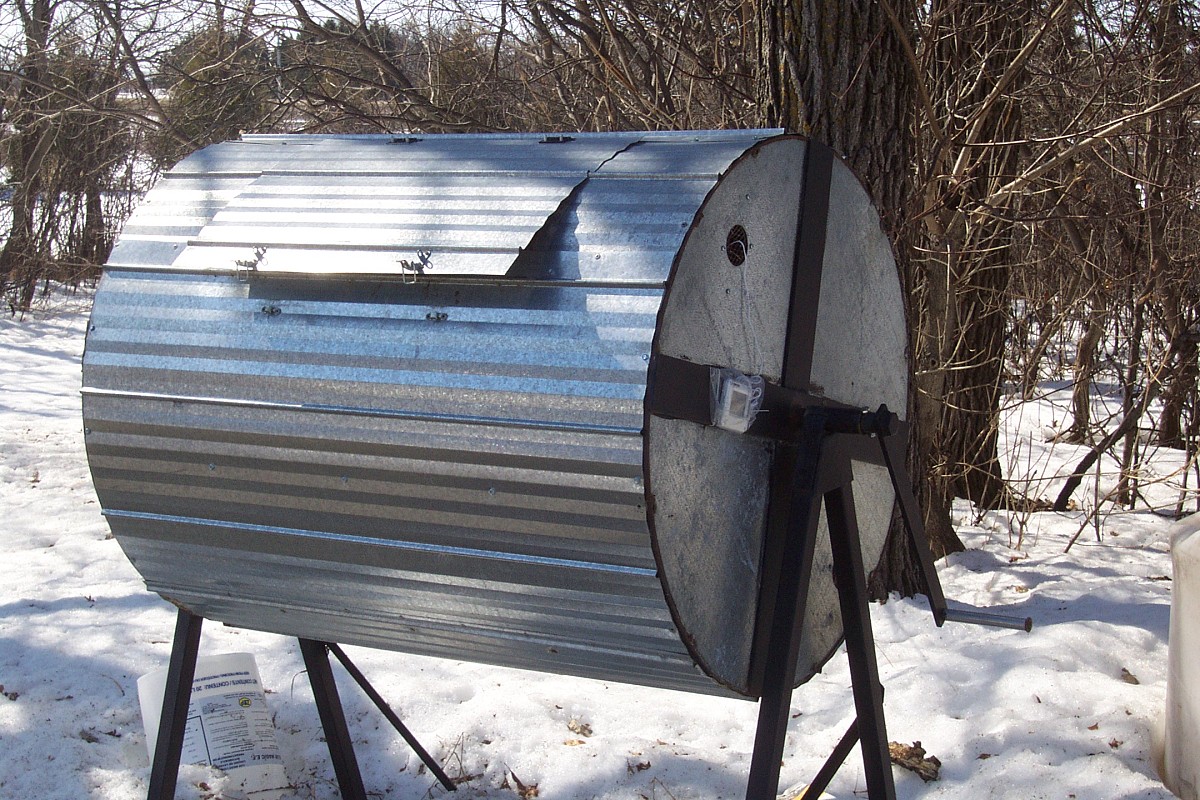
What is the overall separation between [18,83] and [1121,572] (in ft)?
32.9

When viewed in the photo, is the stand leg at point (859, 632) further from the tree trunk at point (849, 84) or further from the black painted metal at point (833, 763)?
the tree trunk at point (849, 84)

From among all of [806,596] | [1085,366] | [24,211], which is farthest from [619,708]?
[24,211]

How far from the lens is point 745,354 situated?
6.86ft

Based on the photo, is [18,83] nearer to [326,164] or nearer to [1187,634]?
[326,164]

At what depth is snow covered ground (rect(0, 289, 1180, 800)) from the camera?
10.2 ft

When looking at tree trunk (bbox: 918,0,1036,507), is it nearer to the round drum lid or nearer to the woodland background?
the woodland background

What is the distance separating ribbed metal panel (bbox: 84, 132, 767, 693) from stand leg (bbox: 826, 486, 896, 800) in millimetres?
330

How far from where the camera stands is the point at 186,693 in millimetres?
2551

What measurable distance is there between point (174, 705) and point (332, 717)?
0.47 metres

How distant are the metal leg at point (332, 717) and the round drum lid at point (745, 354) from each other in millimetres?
1190

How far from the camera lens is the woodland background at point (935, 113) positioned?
402 centimetres

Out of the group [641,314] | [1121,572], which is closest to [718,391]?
[641,314]

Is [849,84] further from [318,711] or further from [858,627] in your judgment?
[318,711]

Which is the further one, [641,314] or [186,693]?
[186,693]
